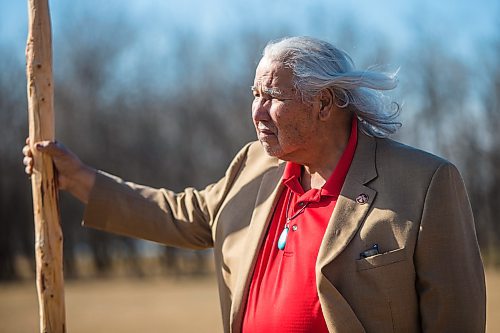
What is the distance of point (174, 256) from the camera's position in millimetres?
24219

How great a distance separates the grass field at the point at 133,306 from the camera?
11.5 m

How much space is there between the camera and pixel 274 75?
3033 mm

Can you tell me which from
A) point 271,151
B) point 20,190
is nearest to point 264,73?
point 271,151

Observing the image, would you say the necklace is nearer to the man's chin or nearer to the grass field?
the man's chin

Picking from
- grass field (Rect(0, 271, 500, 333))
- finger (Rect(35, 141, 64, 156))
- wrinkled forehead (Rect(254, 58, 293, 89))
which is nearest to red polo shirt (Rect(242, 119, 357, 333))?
wrinkled forehead (Rect(254, 58, 293, 89))

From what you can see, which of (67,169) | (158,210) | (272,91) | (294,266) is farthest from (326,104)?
(67,169)

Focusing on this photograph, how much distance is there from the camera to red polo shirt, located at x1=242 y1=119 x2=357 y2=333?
2816 mm

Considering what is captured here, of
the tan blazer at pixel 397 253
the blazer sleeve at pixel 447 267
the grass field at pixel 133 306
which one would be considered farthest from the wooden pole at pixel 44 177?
the grass field at pixel 133 306

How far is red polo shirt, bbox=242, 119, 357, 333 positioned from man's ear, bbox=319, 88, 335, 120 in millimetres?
122

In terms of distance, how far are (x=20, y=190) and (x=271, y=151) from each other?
845 inches

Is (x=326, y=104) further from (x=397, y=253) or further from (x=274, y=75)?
(x=397, y=253)

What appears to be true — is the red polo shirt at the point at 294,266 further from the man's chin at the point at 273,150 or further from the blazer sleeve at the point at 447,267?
the blazer sleeve at the point at 447,267

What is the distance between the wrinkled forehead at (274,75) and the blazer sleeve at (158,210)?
1.72ft

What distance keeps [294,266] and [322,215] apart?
0.23m
